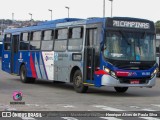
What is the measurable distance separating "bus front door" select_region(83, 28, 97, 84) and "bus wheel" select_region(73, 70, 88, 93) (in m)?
0.40

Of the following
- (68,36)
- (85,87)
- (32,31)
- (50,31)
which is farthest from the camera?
(32,31)

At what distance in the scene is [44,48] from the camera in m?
21.4

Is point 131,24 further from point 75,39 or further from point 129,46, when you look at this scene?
point 75,39

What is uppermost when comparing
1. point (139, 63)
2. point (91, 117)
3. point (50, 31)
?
point (50, 31)

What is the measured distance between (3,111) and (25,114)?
1.15 metres

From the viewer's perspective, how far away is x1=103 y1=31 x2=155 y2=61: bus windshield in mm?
16703

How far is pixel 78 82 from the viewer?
18062 mm

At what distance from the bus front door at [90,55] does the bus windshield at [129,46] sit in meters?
0.63

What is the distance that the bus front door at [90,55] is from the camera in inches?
675

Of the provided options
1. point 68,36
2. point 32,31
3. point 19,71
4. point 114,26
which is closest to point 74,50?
point 68,36

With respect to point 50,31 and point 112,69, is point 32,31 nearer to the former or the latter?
point 50,31
